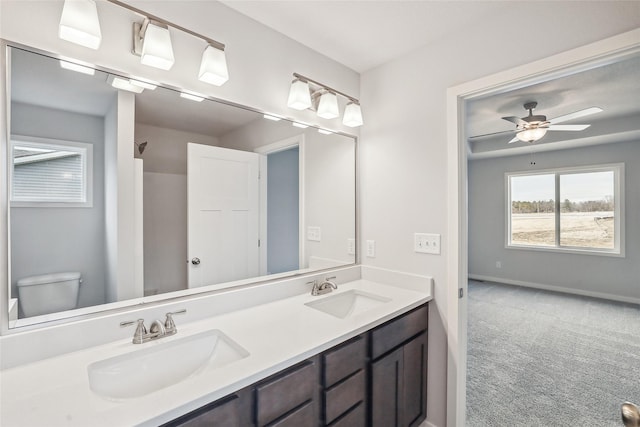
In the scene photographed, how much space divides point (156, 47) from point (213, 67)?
0.76 feet

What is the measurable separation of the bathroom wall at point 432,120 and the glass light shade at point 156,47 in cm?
136

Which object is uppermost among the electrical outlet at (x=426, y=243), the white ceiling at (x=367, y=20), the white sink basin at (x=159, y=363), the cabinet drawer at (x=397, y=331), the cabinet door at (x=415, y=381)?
the white ceiling at (x=367, y=20)

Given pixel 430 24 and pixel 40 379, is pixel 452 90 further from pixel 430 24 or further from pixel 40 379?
pixel 40 379

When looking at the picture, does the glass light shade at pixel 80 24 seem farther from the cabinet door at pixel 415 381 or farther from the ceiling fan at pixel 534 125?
the ceiling fan at pixel 534 125

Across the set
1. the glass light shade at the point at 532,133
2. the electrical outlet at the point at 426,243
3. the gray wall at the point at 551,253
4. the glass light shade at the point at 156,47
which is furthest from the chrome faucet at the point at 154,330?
the gray wall at the point at 551,253

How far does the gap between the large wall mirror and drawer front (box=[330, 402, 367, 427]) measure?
30.9 inches

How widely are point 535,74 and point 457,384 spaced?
1.71 m

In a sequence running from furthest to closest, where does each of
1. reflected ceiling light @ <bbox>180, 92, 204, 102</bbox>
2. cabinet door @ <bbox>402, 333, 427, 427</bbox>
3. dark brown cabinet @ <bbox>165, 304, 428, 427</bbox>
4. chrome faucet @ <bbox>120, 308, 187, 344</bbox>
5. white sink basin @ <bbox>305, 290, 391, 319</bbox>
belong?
1. white sink basin @ <bbox>305, 290, 391, 319</bbox>
2. cabinet door @ <bbox>402, 333, 427, 427</bbox>
3. reflected ceiling light @ <bbox>180, 92, 204, 102</bbox>
4. chrome faucet @ <bbox>120, 308, 187, 344</bbox>
5. dark brown cabinet @ <bbox>165, 304, 428, 427</bbox>

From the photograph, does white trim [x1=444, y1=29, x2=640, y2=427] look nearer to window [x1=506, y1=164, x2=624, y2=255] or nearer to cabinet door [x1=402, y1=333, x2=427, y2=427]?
cabinet door [x1=402, y1=333, x2=427, y2=427]

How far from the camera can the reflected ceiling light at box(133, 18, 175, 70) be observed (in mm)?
1154

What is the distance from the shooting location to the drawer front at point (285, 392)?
94 cm

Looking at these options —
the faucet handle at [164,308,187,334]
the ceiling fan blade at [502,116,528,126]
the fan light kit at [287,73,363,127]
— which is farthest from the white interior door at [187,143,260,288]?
the ceiling fan blade at [502,116,528,126]

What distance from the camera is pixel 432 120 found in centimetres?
179

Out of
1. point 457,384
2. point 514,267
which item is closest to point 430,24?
point 457,384
